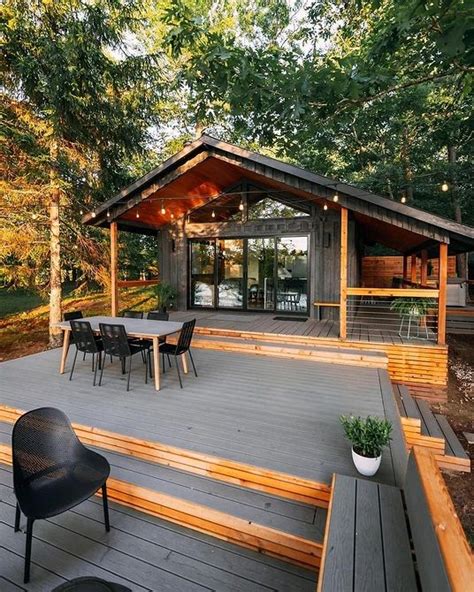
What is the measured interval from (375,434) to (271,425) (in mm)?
1088

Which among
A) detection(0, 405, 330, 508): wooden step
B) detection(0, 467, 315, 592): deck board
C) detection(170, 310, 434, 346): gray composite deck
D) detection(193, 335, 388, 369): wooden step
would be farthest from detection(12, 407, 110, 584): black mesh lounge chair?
detection(170, 310, 434, 346): gray composite deck

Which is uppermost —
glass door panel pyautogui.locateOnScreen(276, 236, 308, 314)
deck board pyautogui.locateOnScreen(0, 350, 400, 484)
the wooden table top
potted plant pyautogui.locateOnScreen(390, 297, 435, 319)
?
glass door panel pyautogui.locateOnScreen(276, 236, 308, 314)

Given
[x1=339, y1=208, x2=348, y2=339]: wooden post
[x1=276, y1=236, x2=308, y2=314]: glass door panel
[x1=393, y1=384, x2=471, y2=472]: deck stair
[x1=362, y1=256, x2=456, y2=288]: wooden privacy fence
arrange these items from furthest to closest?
[x1=362, y1=256, x2=456, y2=288]: wooden privacy fence → [x1=276, y1=236, x2=308, y2=314]: glass door panel → [x1=339, y1=208, x2=348, y2=339]: wooden post → [x1=393, y1=384, x2=471, y2=472]: deck stair

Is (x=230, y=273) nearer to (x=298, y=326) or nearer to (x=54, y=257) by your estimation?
(x=298, y=326)

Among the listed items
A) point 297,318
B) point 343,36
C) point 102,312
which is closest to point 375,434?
point 297,318

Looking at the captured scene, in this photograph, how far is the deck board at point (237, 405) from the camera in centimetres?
261

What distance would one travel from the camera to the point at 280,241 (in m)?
7.87

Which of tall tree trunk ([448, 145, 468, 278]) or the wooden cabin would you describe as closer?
the wooden cabin

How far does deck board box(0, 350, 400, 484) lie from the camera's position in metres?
2.61

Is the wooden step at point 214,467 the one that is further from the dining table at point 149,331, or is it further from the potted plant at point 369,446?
the dining table at point 149,331

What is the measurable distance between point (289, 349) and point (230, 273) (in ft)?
11.8

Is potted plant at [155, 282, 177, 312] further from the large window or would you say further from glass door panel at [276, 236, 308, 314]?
glass door panel at [276, 236, 308, 314]

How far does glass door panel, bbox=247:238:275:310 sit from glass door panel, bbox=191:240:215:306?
1.08m

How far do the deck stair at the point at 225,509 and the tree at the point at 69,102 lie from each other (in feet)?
18.5
